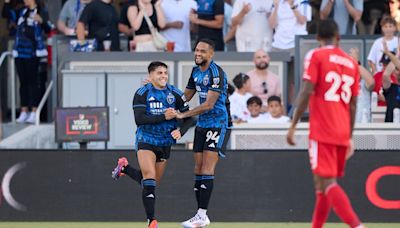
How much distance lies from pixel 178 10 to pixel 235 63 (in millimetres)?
1269

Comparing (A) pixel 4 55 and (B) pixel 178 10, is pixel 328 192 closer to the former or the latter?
(B) pixel 178 10

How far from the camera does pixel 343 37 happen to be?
1775cm

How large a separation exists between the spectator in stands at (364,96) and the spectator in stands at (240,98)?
5.10 ft

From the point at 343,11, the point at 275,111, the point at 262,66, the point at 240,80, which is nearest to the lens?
the point at 275,111

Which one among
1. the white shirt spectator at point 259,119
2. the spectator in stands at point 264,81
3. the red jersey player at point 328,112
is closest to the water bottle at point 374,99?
the spectator in stands at point 264,81

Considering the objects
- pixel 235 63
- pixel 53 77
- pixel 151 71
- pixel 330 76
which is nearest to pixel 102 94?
pixel 53 77

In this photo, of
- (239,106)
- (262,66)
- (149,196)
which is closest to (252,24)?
(262,66)

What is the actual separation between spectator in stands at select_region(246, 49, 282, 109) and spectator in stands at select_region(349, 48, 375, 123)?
1.17 metres

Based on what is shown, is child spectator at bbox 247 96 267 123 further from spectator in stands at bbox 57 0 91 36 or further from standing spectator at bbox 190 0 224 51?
spectator in stands at bbox 57 0 91 36

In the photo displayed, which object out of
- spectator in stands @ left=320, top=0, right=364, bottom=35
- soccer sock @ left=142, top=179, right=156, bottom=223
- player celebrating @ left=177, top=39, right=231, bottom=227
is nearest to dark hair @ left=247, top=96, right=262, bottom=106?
spectator in stands @ left=320, top=0, right=364, bottom=35

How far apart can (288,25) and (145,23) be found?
2163mm

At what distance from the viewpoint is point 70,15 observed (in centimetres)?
1864

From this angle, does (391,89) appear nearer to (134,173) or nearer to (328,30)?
(134,173)

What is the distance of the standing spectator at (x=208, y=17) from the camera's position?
1784 centimetres
